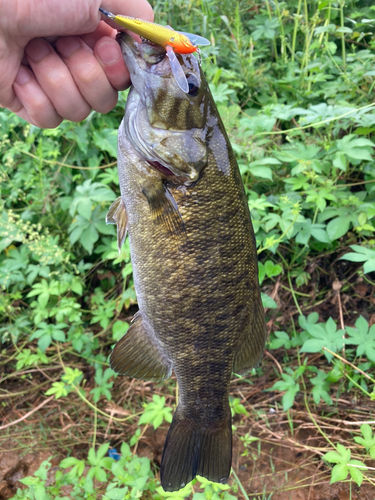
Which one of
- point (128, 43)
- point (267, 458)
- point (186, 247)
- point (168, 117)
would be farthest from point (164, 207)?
point (267, 458)

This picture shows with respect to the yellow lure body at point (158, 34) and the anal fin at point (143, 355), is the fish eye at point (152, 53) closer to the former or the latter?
the yellow lure body at point (158, 34)

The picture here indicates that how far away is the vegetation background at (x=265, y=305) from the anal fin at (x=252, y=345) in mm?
526

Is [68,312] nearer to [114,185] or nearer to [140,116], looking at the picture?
[114,185]

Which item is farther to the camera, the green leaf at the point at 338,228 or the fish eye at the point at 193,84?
the green leaf at the point at 338,228

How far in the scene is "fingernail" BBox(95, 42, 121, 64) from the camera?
129cm

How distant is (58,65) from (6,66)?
201mm

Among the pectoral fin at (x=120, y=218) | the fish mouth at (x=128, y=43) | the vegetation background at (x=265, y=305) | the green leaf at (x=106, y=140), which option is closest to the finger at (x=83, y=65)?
the fish mouth at (x=128, y=43)

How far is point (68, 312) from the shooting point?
2262 millimetres

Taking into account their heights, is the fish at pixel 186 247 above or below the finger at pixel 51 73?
below

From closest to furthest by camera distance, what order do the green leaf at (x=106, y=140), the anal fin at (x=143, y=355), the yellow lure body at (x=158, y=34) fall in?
1. the yellow lure body at (x=158, y=34)
2. the anal fin at (x=143, y=355)
3. the green leaf at (x=106, y=140)

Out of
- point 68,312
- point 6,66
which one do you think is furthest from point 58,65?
point 68,312

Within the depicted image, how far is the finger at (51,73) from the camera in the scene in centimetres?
134

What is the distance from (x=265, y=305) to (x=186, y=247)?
0.91 meters

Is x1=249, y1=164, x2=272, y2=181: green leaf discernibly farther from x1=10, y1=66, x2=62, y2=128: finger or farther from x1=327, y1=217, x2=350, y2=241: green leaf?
x1=10, y1=66, x2=62, y2=128: finger
